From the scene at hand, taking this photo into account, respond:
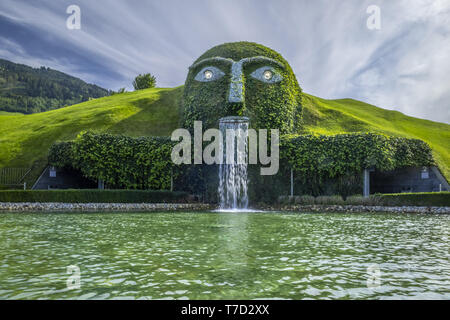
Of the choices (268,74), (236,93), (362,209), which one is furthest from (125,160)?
(362,209)

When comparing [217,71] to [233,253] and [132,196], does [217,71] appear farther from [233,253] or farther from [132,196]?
[233,253]

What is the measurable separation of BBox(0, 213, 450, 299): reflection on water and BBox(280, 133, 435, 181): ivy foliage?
14.4 m

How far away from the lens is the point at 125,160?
2612cm

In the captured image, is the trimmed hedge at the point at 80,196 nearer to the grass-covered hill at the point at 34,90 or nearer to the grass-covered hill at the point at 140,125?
the grass-covered hill at the point at 140,125

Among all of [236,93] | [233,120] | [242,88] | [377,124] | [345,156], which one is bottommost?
[345,156]

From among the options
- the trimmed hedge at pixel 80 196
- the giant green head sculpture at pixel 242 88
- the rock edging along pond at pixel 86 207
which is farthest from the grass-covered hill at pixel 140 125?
the rock edging along pond at pixel 86 207

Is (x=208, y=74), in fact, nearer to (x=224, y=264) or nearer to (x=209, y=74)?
(x=209, y=74)

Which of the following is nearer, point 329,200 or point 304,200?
point 329,200

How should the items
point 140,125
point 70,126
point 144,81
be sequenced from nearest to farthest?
point 70,126, point 140,125, point 144,81

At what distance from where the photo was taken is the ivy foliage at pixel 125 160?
25.6 meters

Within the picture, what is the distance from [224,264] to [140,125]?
31008 mm

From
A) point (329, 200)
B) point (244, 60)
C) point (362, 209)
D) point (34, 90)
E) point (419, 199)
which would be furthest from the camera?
point (34, 90)
